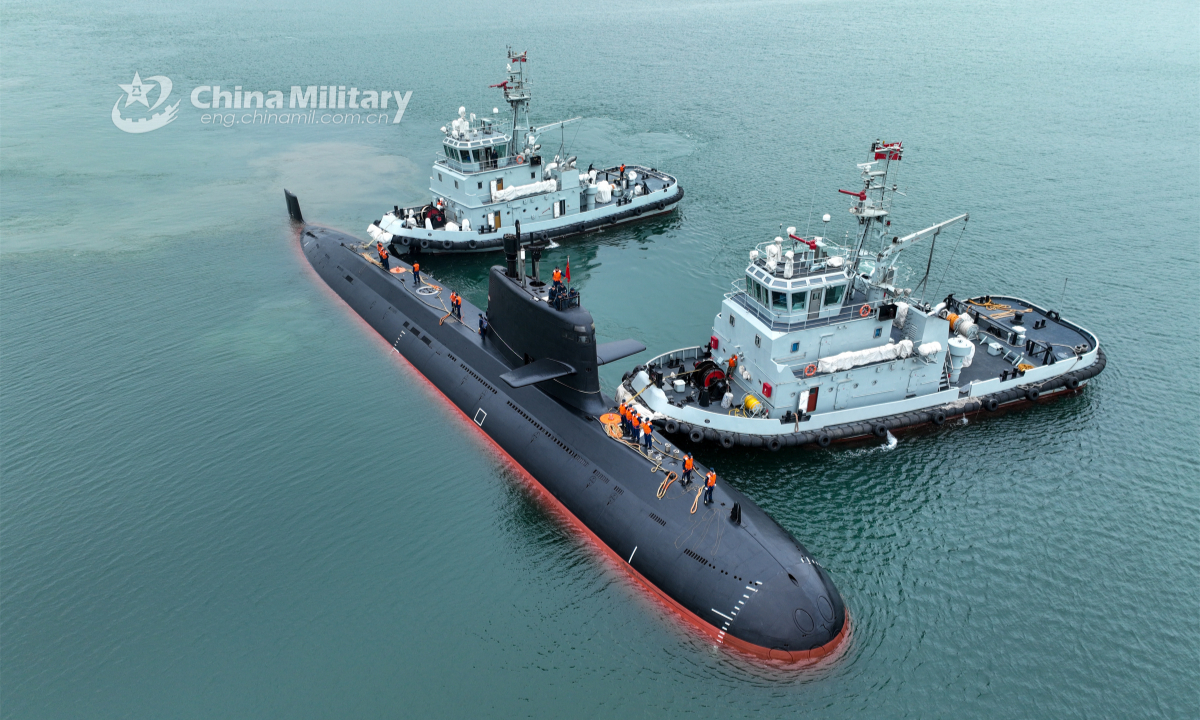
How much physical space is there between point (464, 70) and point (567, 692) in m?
91.3

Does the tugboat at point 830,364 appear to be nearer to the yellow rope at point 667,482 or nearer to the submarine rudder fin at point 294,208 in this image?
the yellow rope at point 667,482

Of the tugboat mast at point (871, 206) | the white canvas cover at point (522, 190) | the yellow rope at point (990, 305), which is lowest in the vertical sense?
the yellow rope at point (990, 305)

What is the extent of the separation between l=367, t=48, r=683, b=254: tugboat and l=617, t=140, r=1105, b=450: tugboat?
21.5 metres

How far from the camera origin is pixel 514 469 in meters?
27.5

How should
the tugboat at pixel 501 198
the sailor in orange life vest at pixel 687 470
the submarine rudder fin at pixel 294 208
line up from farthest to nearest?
the submarine rudder fin at pixel 294 208 < the tugboat at pixel 501 198 < the sailor in orange life vest at pixel 687 470

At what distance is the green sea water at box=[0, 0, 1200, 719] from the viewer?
64.6 feet

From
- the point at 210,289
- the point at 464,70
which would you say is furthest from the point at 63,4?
the point at 210,289

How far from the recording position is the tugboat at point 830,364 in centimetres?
2752

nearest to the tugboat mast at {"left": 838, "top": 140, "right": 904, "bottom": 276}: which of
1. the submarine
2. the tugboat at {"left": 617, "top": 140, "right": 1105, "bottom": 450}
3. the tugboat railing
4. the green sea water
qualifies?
the tugboat at {"left": 617, "top": 140, "right": 1105, "bottom": 450}

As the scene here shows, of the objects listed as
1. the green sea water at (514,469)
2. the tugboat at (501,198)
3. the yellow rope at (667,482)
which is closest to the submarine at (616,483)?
the yellow rope at (667,482)

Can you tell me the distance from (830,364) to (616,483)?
976 cm

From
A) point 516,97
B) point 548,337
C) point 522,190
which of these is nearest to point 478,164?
point 522,190

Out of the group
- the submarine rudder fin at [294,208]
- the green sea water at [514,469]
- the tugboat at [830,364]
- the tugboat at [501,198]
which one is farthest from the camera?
the submarine rudder fin at [294,208]

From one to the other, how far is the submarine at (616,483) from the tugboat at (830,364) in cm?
385
